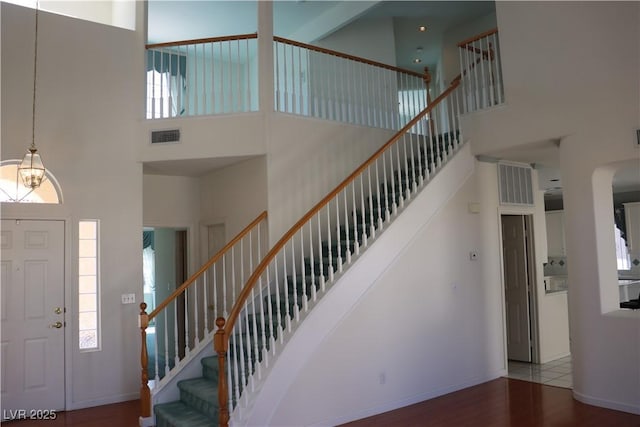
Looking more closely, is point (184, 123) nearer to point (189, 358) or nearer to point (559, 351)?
point (189, 358)

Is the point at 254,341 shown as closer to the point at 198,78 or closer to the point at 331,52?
the point at 331,52

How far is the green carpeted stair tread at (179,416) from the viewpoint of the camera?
4.36 meters

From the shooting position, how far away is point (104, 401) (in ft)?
18.6

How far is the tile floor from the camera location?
236 inches

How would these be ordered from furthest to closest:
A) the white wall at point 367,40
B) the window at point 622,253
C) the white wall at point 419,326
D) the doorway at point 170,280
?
the window at point 622,253, the white wall at point 367,40, the doorway at point 170,280, the white wall at point 419,326

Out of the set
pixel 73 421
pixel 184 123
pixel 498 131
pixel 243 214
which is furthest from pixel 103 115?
pixel 498 131

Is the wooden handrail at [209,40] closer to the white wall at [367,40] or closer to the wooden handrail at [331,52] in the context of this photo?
the wooden handrail at [331,52]

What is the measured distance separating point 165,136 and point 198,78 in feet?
8.60

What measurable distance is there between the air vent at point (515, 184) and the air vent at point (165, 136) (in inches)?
164

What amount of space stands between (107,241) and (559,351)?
632 cm

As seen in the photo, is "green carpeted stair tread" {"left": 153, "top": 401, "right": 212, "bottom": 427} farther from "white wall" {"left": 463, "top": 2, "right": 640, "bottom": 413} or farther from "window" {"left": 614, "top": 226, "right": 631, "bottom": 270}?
"window" {"left": 614, "top": 226, "right": 631, "bottom": 270}

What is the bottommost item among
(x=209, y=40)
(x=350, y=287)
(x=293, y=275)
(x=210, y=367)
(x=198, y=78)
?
(x=210, y=367)

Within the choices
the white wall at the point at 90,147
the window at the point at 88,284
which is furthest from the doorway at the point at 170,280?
the window at the point at 88,284

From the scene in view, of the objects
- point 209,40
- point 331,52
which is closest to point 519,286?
point 331,52
